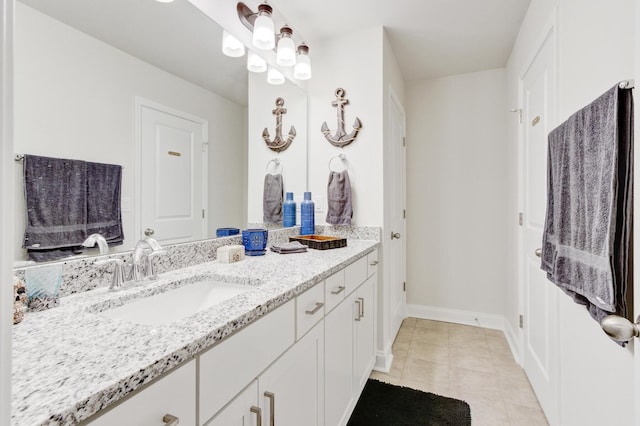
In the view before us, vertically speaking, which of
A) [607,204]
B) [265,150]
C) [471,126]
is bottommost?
[607,204]

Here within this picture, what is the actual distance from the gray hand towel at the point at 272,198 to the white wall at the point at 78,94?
77 centimetres

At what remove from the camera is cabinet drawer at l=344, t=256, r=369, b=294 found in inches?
61.8

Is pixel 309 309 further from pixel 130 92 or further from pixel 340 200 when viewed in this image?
pixel 340 200

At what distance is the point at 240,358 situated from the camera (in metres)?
0.78

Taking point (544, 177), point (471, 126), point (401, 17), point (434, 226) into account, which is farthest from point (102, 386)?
point (471, 126)

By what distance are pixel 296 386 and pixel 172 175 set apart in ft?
3.15

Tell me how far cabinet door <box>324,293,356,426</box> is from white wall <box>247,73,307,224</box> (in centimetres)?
79

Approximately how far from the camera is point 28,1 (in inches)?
34.7

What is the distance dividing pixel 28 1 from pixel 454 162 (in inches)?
121

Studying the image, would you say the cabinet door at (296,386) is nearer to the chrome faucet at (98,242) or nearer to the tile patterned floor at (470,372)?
the chrome faucet at (98,242)

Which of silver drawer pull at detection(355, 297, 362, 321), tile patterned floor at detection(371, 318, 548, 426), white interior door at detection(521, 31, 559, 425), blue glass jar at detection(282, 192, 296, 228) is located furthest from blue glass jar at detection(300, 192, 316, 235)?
white interior door at detection(521, 31, 559, 425)

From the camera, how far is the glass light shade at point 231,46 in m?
1.68

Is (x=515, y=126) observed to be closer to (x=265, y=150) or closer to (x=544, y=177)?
(x=544, y=177)

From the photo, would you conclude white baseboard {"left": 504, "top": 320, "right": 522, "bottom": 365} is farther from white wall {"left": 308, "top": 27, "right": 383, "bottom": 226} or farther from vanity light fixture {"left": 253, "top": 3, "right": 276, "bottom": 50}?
vanity light fixture {"left": 253, "top": 3, "right": 276, "bottom": 50}
